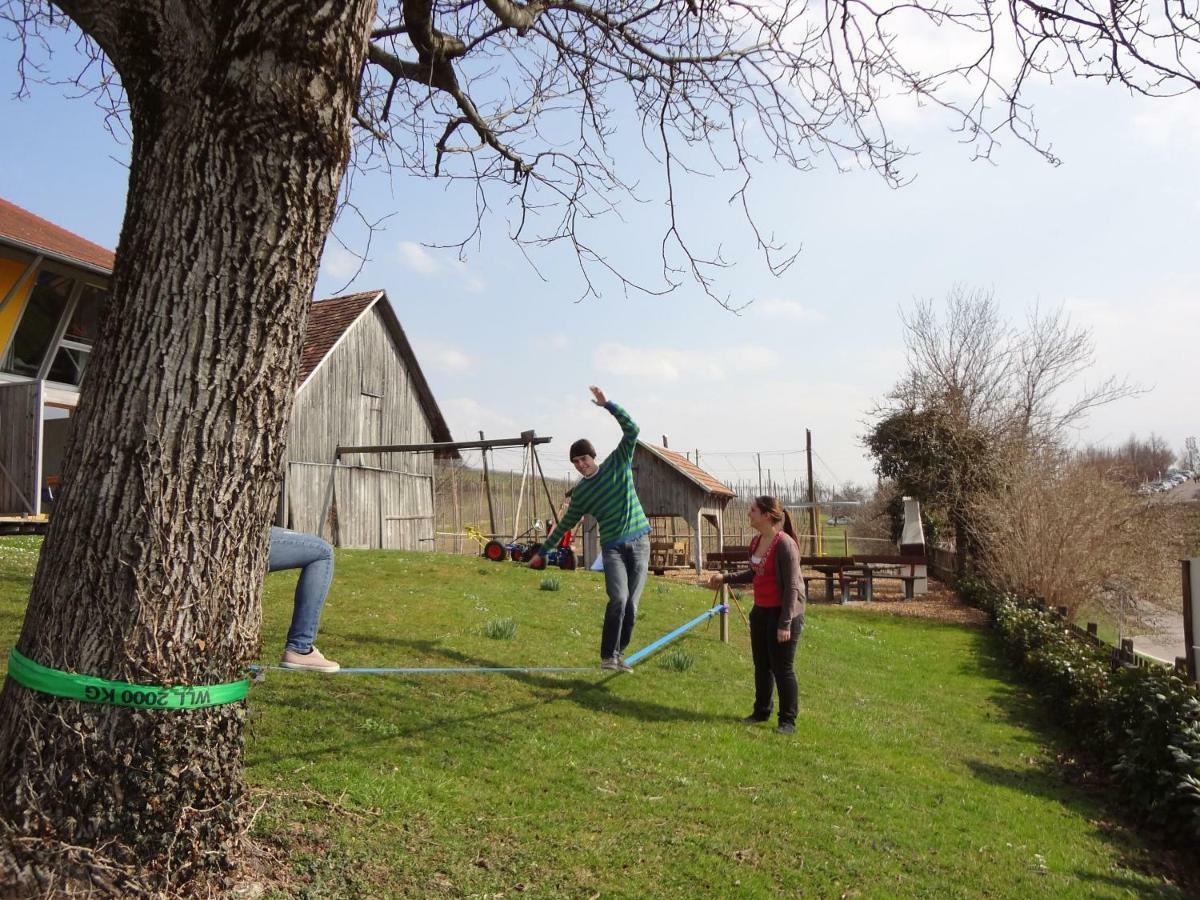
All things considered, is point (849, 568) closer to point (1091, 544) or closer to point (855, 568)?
point (855, 568)

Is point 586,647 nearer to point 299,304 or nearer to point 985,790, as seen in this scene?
point 985,790

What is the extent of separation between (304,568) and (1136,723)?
6698mm

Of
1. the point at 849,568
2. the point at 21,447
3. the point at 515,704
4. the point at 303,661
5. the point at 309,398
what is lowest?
the point at 515,704

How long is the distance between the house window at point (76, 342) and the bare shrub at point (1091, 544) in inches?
747

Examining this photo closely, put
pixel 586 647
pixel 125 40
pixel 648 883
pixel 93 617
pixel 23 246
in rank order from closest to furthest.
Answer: pixel 93 617
pixel 125 40
pixel 648 883
pixel 586 647
pixel 23 246

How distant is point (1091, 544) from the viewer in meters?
16.5

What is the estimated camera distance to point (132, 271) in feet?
9.96

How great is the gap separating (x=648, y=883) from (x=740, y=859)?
615mm

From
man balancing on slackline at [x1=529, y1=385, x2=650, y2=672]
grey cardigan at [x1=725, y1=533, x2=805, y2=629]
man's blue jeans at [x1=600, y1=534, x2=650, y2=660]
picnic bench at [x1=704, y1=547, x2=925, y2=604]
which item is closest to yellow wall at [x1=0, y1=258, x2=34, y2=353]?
man balancing on slackline at [x1=529, y1=385, x2=650, y2=672]

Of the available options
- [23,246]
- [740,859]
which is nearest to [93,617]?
[740,859]

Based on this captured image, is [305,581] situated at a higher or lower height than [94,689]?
higher

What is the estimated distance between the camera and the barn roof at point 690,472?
30141mm

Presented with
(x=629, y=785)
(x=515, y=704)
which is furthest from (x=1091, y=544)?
(x=629, y=785)

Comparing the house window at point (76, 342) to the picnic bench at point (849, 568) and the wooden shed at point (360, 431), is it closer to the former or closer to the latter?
the wooden shed at point (360, 431)
